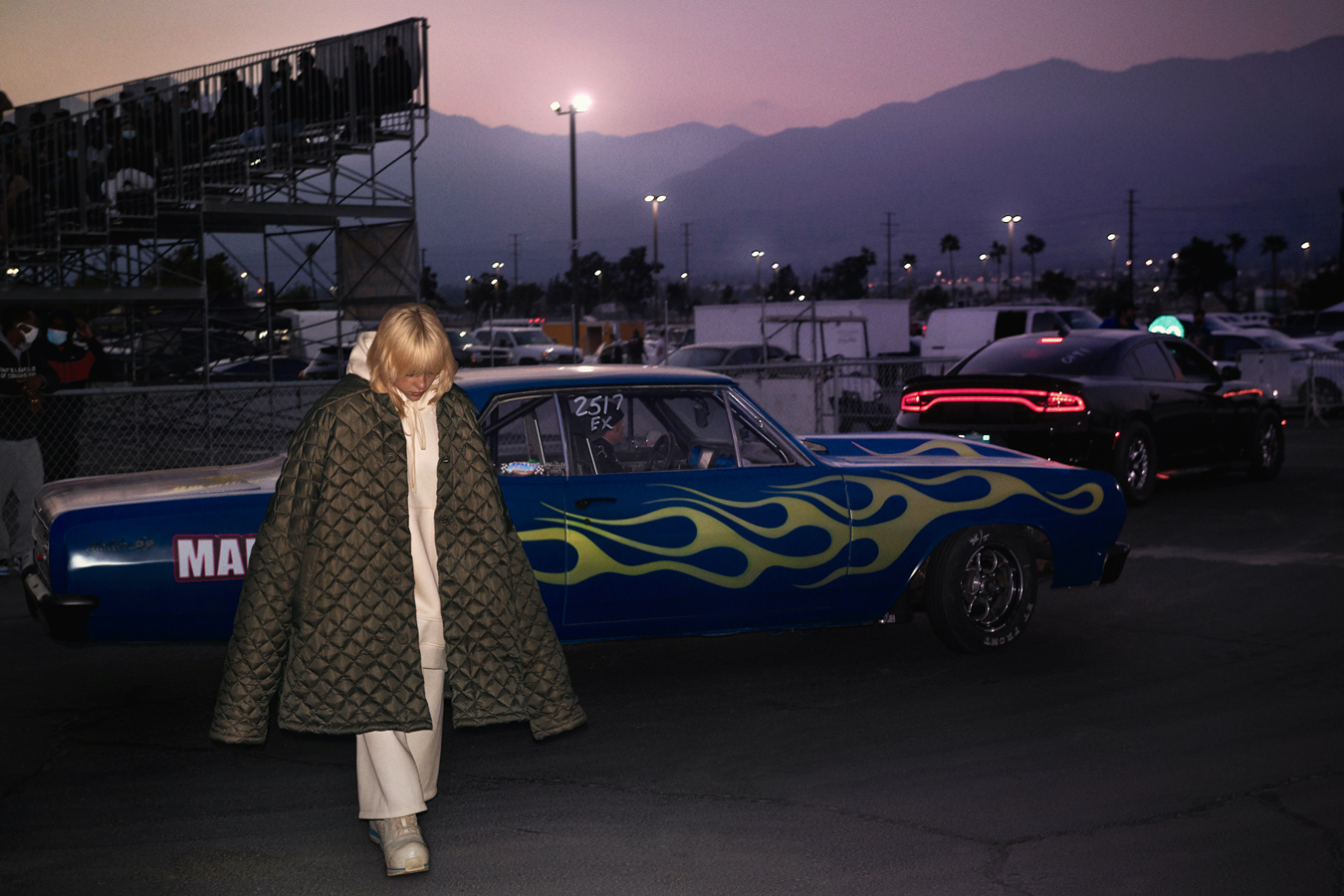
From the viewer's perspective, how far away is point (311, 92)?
20.2 meters

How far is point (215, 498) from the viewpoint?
17.0ft

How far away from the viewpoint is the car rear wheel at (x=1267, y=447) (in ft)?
42.6

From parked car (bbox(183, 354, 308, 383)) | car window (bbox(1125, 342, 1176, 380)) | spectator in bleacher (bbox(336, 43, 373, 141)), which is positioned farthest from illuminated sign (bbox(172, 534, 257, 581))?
parked car (bbox(183, 354, 308, 383))

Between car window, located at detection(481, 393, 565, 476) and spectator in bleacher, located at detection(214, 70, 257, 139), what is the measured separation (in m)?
16.1

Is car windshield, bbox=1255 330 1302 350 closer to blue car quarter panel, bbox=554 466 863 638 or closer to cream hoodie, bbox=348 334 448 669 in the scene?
blue car quarter panel, bbox=554 466 863 638

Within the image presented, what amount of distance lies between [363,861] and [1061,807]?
2320 millimetres

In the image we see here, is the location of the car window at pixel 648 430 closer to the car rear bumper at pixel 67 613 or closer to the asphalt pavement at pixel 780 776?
the asphalt pavement at pixel 780 776

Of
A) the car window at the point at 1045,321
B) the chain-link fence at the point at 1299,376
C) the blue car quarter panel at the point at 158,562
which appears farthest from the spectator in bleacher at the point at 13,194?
the chain-link fence at the point at 1299,376

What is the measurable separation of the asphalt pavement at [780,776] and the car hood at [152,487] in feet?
3.15

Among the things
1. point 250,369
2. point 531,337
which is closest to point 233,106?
point 250,369

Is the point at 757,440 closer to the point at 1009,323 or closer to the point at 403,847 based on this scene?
the point at 403,847

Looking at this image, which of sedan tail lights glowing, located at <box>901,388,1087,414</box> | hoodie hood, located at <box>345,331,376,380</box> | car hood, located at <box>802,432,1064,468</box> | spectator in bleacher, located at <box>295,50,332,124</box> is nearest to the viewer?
hoodie hood, located at <box>345,331,376,380</box>

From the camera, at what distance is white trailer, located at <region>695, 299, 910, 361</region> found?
2723cm

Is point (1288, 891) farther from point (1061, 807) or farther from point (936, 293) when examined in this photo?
point (936, 293)
